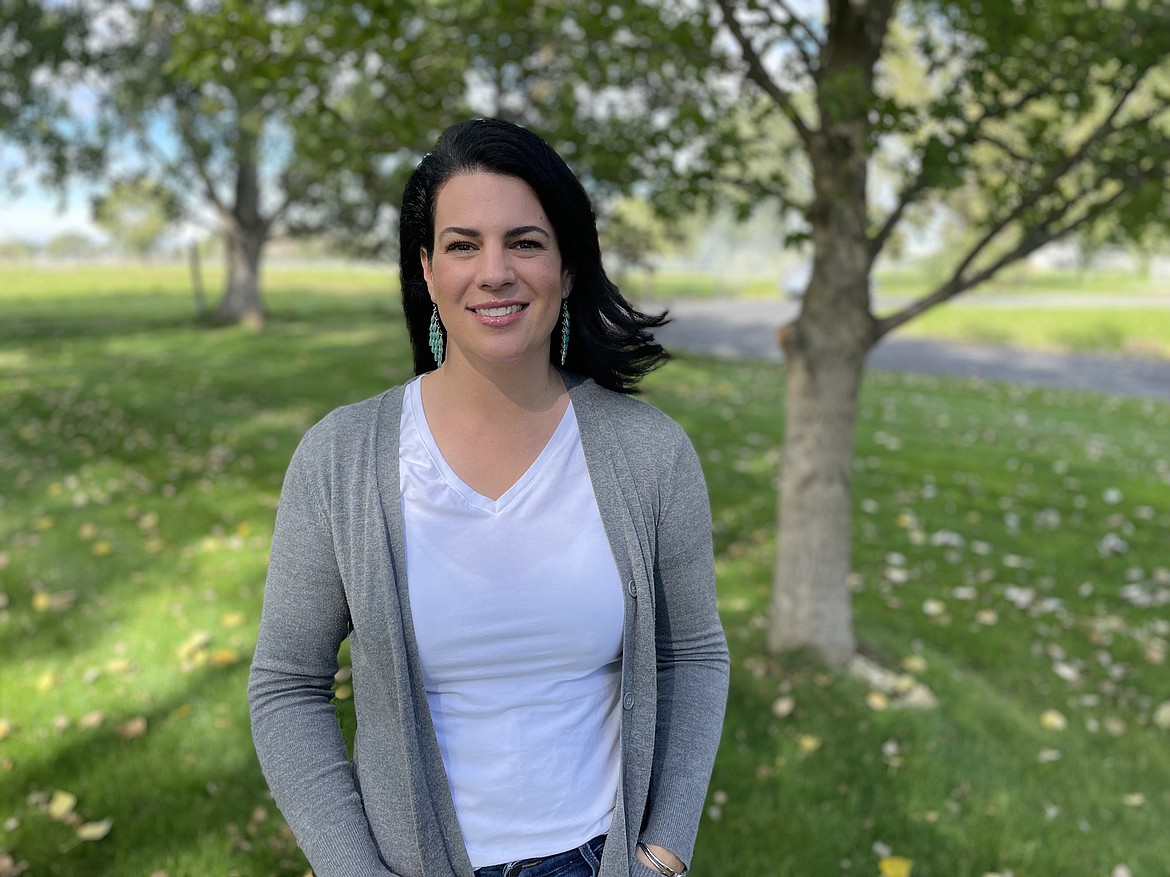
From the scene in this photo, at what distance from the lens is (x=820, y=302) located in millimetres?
4605

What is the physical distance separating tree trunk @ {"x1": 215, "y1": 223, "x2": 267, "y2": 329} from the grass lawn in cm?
1200

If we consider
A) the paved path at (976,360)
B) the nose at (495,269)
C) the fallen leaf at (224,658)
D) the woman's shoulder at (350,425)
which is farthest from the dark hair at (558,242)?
the paved path at (976,360)

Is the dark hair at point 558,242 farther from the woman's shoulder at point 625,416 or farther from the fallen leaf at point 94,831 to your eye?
the fallen leaf at point 94,831

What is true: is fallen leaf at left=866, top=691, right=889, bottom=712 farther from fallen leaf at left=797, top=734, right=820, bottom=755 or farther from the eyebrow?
the eyebrow

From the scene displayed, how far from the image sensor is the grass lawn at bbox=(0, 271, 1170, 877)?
3.66 meters

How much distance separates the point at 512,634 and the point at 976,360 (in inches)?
850

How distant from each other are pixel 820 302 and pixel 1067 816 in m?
2.44

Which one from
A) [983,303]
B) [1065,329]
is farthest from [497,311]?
[983,303]

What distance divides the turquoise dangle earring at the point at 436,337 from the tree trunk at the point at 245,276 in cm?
2150

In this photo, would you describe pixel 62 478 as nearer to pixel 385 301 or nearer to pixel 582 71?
pixel 582 71

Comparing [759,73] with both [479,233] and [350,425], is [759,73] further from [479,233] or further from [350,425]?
[350,425]

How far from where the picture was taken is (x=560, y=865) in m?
1.79

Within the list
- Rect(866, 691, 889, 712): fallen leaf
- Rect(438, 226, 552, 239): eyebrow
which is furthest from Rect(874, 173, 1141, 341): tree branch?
Rect(438, 226, 552, 239): eyebrow

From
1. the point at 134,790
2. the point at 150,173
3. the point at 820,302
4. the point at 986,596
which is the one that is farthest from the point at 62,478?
the point at 150,173
